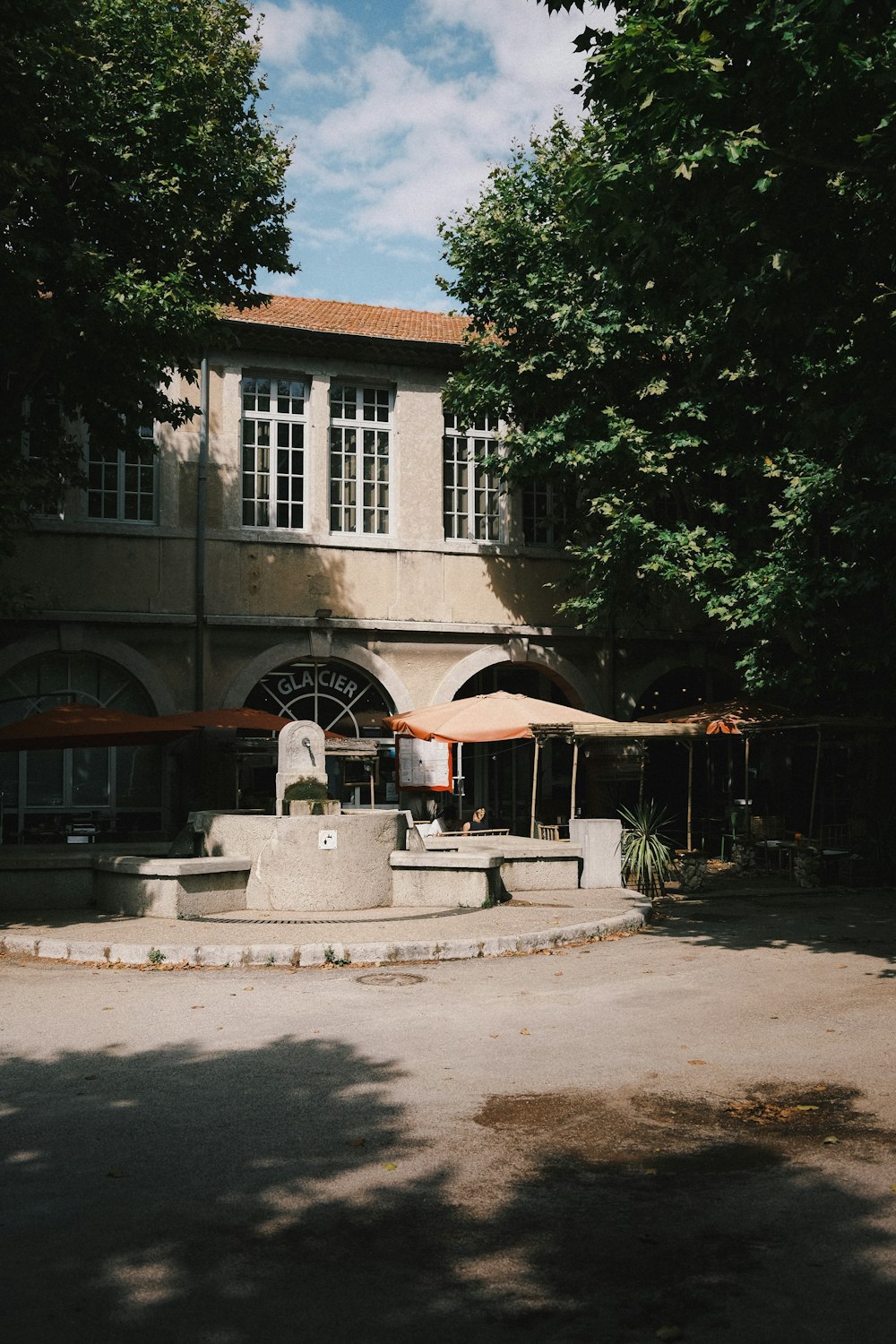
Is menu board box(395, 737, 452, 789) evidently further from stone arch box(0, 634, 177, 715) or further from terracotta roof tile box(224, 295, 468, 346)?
terracotta roof tile box(224, 295, 468, 346)

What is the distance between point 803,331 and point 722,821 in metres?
13.7

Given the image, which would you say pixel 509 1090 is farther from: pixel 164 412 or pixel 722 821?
pixel 722 821

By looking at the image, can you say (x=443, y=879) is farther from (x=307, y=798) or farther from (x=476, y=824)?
(x=476, y=824)

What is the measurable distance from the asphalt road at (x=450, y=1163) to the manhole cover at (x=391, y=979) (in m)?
0.24

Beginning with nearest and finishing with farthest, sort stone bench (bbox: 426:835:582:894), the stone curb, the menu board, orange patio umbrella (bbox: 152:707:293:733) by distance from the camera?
1. the stone curb
2. stone bench (bbox: 426:835:582:894)
3. orange patio umbrella (bbox: 152:707:293:733)
4. the menu board

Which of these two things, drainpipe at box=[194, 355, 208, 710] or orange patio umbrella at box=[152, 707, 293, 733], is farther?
drainpipe at box=[194, 355, 208, 710]

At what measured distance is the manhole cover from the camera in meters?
9.54

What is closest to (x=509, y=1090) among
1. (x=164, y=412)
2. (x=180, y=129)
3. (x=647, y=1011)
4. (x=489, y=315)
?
(x=647, y=1011)

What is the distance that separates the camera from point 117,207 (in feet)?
45.5

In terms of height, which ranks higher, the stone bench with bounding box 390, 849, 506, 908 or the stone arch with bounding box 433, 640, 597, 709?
the stone arch with bounding box 433, 640, 597, 709

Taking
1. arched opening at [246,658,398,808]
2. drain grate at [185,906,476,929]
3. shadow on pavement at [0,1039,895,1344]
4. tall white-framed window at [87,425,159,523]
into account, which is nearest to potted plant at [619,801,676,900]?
drain grate at [185,906,476,929]

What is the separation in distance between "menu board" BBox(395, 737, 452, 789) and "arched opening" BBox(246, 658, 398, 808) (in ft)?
1.60

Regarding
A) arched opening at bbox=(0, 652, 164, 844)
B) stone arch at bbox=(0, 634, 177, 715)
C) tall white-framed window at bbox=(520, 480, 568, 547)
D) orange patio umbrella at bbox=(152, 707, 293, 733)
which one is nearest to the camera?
orange patio umbrella at bbox=(152, 707, 293, 733)

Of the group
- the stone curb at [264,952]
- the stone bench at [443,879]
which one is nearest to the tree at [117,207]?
the stone curb at [264,952]
